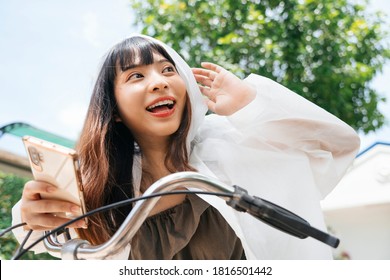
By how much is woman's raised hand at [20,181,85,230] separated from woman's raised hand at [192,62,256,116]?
729 millimetres

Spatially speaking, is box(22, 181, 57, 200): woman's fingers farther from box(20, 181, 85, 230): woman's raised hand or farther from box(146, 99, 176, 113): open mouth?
box(146, 99, 176, 113): open mouth

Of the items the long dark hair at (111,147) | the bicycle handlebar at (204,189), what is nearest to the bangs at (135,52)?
the long dark hair at (111,147)

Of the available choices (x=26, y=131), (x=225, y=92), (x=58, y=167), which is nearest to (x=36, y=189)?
(x=58, y=167)

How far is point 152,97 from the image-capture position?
6.02ft

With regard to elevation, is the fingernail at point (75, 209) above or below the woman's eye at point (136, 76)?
below

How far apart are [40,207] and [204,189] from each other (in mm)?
546

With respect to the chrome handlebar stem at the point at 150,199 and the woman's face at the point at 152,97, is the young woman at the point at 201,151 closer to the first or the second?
the woman's face at the point at 152,97

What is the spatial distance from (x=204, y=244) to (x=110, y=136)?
528mm

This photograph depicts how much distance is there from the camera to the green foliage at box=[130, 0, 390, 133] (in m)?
6.82

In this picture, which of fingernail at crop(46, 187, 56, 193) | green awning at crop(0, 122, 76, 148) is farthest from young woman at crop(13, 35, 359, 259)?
green awning at crop(0, 122, 76, 148)

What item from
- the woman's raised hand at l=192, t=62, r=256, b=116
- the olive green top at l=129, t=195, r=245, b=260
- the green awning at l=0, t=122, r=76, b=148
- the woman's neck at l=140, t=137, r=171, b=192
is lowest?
the olive green top at l=129, t=195, r=245, b=260

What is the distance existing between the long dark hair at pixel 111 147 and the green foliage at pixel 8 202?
3903 mm

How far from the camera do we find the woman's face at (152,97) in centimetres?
184
